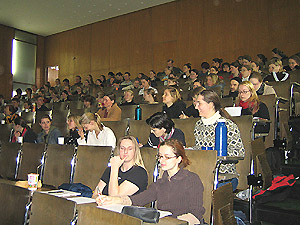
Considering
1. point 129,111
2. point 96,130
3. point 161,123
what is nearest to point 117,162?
point 161,123

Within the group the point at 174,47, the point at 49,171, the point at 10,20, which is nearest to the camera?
the point at 49,171

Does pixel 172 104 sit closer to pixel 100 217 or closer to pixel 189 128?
pixel 189 128

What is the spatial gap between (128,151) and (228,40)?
6117 millimetres

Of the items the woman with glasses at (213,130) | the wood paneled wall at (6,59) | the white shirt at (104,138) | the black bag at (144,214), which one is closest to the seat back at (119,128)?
the white shirt at (104,138)

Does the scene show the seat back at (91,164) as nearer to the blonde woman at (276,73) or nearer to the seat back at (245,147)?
the seat back at (245,147)

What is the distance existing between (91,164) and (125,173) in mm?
539

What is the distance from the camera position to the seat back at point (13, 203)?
2.10m

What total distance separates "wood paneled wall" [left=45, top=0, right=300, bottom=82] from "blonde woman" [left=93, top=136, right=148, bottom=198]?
221 inches

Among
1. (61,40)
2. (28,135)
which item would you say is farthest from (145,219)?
(61,40)

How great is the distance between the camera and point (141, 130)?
11.5 ft

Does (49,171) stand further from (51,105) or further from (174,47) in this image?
(174,47)

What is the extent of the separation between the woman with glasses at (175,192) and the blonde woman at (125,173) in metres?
0.20

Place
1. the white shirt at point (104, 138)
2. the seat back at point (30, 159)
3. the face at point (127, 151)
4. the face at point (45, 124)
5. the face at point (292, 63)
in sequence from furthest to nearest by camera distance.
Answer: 1. the face at point (292, 63)
2. the face at point (45, 124)
3. the white shirt at point (104, 138)
4. the seat back at point (30, 159)
5. the face at point (127, 151)

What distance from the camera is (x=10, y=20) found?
981cm
